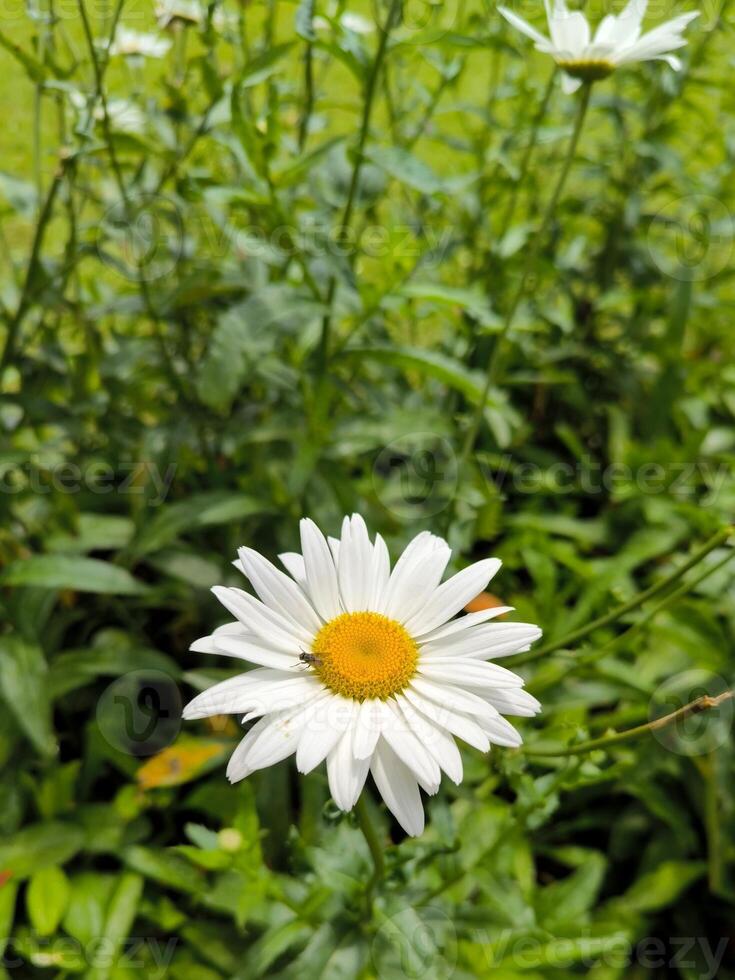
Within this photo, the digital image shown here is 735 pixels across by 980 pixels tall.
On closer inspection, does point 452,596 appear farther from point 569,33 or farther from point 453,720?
point 569,33

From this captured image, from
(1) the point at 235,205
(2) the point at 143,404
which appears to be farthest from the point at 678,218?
(2) the point at 143,404

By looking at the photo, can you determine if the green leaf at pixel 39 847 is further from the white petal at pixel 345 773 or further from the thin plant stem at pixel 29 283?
the white petal at pixel 345 773

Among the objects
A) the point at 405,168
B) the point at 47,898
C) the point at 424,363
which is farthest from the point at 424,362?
the point at 47,898

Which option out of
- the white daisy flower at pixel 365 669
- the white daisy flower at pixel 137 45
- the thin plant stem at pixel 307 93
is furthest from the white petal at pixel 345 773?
the white daisy flower at pixel 137 45

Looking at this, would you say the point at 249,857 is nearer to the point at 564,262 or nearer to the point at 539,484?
the point at 539,484

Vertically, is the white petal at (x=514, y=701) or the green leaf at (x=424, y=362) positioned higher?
the green leaf at (x=424, y=362)
